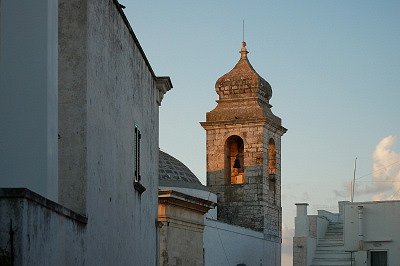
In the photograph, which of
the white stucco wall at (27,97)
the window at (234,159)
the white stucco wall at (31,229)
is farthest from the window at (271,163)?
the white stucco wall at (27,97)

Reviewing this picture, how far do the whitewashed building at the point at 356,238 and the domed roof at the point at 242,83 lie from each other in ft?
22.6

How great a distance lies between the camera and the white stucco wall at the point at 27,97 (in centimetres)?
958

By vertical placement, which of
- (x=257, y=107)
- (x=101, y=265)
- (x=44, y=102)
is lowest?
(x=101, y=265)

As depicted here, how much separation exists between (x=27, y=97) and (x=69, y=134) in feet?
5.32

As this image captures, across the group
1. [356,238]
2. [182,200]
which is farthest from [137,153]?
[356,238]

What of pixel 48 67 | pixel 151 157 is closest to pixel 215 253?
pixel 151 157

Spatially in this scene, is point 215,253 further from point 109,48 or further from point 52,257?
point 52,257

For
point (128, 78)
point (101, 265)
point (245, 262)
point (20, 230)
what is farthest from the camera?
point (245, 262)

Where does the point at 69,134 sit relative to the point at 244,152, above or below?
below

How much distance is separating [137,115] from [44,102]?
613 centimetres

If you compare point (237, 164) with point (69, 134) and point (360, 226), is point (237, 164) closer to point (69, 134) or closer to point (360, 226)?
point (360, 226)

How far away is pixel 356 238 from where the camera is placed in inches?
1548

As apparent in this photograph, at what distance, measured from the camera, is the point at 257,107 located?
45.7 metres

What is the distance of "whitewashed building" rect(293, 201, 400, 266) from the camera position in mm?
38656
